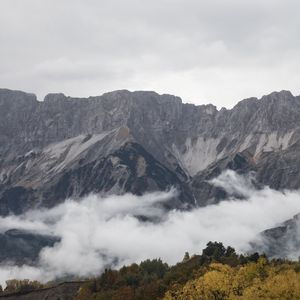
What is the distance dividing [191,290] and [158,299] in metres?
48.6

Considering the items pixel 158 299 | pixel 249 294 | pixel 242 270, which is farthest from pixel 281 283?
pixel 158 299

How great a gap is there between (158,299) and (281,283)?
196ft

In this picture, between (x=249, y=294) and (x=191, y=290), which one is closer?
(x=249, y=294)

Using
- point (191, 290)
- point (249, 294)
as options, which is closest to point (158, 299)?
point (191, 290)

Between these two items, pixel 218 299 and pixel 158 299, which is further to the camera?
pixel 158 299

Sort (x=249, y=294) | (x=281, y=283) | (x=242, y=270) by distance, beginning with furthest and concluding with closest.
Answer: (x=242, y=270) → (x=281, y=283) → (x=249, y=294)

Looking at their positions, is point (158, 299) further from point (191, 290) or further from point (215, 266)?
point (191, 290)

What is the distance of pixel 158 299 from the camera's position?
634ft

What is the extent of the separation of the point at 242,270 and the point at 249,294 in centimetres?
5065

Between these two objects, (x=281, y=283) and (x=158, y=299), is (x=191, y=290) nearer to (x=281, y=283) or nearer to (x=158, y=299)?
(x=281, y=283)

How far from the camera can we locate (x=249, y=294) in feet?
433

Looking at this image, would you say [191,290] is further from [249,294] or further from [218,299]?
[249,294]

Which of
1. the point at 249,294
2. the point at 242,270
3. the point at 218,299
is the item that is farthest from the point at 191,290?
the point at 242,270

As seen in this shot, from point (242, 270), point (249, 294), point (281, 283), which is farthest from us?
point (242, 270)
